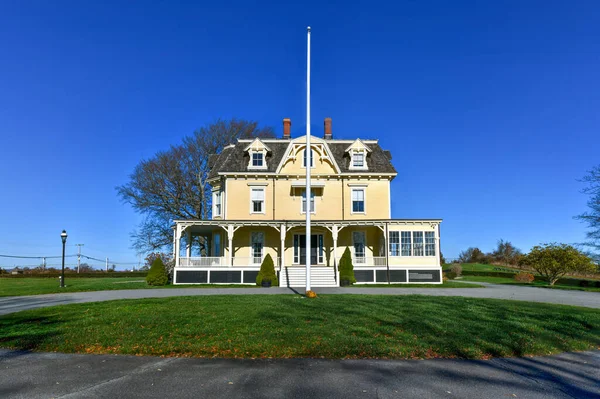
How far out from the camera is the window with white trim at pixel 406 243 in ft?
87.7

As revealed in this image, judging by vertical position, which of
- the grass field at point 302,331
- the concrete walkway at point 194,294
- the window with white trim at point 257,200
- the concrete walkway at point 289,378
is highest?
the window with white trim at point 257,200

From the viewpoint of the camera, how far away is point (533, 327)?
964 centimetres

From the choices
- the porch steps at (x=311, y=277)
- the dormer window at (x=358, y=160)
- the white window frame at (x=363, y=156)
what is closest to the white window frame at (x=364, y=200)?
the white window frame at (x=363, y=156)

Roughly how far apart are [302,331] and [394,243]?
19.1 meters

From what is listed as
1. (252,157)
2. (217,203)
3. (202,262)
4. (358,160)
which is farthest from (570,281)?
(202,262)

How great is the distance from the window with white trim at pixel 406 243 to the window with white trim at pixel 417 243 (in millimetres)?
263

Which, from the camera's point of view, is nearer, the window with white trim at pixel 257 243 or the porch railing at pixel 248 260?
the porch railing at pixel 248 260

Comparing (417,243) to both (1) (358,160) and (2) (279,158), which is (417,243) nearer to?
(1) (358,160)

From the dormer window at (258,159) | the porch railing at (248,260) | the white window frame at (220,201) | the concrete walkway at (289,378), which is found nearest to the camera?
the concrete walkway at (289,378)

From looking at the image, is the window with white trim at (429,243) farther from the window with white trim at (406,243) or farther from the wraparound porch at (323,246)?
the window with white trim at (406,243)

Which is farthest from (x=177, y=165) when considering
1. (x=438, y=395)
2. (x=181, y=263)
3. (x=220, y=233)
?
(x=438, y=395)

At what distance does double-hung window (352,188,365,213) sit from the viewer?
29.2m

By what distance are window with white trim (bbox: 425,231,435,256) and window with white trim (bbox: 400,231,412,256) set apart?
104 cm

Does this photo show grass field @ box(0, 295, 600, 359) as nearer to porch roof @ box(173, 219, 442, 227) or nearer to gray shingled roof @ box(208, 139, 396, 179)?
porch roof @ box(173, 219, 442, 227)
